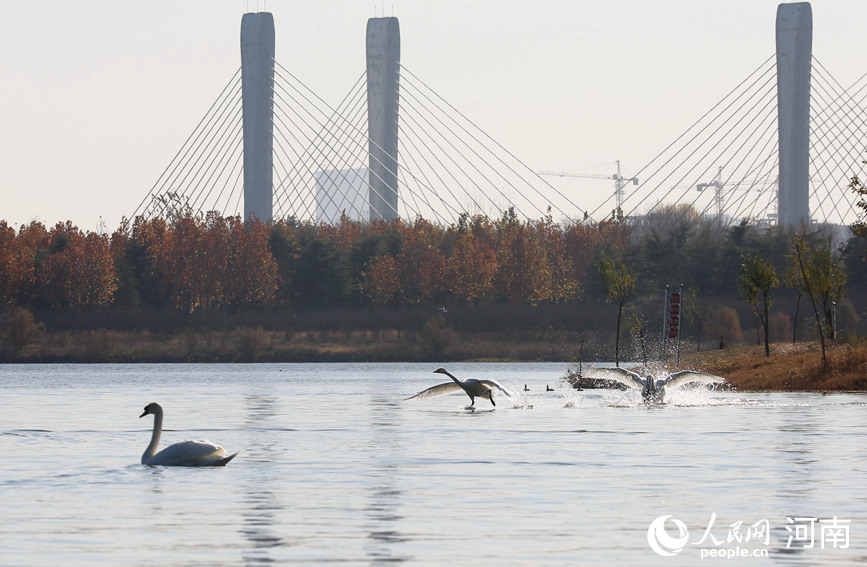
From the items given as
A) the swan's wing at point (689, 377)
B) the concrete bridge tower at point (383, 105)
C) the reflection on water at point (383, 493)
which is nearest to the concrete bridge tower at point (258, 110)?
the concrete bridge tower at point (383, 105)

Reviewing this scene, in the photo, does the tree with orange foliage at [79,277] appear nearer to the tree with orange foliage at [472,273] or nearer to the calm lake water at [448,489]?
the tree with orange foliage at [472,273]

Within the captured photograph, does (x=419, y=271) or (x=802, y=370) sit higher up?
(x=419, y=271)

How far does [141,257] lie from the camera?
131250mm

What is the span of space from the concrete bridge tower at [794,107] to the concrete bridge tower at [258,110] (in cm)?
4053

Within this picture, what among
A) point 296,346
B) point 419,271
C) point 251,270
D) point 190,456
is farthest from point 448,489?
point 419,271

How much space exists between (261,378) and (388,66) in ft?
198

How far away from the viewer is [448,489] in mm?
20844

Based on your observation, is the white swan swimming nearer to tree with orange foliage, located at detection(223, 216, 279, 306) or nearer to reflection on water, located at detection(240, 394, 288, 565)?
reflection on water, located at detection(240, 394, 288, 565)

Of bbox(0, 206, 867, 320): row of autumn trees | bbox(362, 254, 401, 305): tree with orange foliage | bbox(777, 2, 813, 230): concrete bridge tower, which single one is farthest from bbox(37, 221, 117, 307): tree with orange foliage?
bbox(777, 2, 813, 230): concrete bridge tower

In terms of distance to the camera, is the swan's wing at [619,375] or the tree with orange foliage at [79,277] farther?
the tree with orange foliage at [79,277]

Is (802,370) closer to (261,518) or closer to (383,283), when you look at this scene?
(261,518)

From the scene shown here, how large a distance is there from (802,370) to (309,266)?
76820 mm

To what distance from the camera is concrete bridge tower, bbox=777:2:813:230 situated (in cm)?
12094

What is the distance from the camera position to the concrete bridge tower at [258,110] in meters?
126
